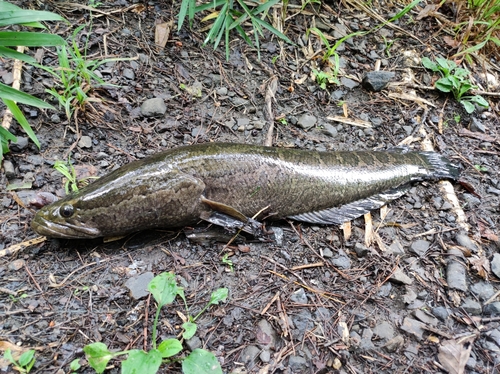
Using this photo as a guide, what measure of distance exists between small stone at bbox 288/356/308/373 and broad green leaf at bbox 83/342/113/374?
3.57 feet

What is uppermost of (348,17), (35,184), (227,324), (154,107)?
(348,17)

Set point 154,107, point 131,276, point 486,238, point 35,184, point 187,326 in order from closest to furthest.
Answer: point 187,326, point 131,276, point 35,184, point 486,238, point 154,107

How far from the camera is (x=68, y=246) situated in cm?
303

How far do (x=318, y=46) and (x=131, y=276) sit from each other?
3455 millimetres

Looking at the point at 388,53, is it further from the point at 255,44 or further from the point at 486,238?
the point at 486,238

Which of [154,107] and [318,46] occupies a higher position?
[318,46]

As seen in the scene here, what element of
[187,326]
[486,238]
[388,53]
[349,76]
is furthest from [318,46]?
[187,326]

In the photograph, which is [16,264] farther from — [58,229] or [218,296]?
[218,296]

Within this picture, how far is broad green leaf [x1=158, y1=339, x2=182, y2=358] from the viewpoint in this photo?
2.37 m

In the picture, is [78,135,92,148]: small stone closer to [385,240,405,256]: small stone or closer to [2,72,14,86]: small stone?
[2,72,14,86]: small stone

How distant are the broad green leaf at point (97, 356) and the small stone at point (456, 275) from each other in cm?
254

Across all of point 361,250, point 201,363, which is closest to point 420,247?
point 361,250

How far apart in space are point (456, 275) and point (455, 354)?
0.70 metres

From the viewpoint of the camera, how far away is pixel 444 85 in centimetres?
491
